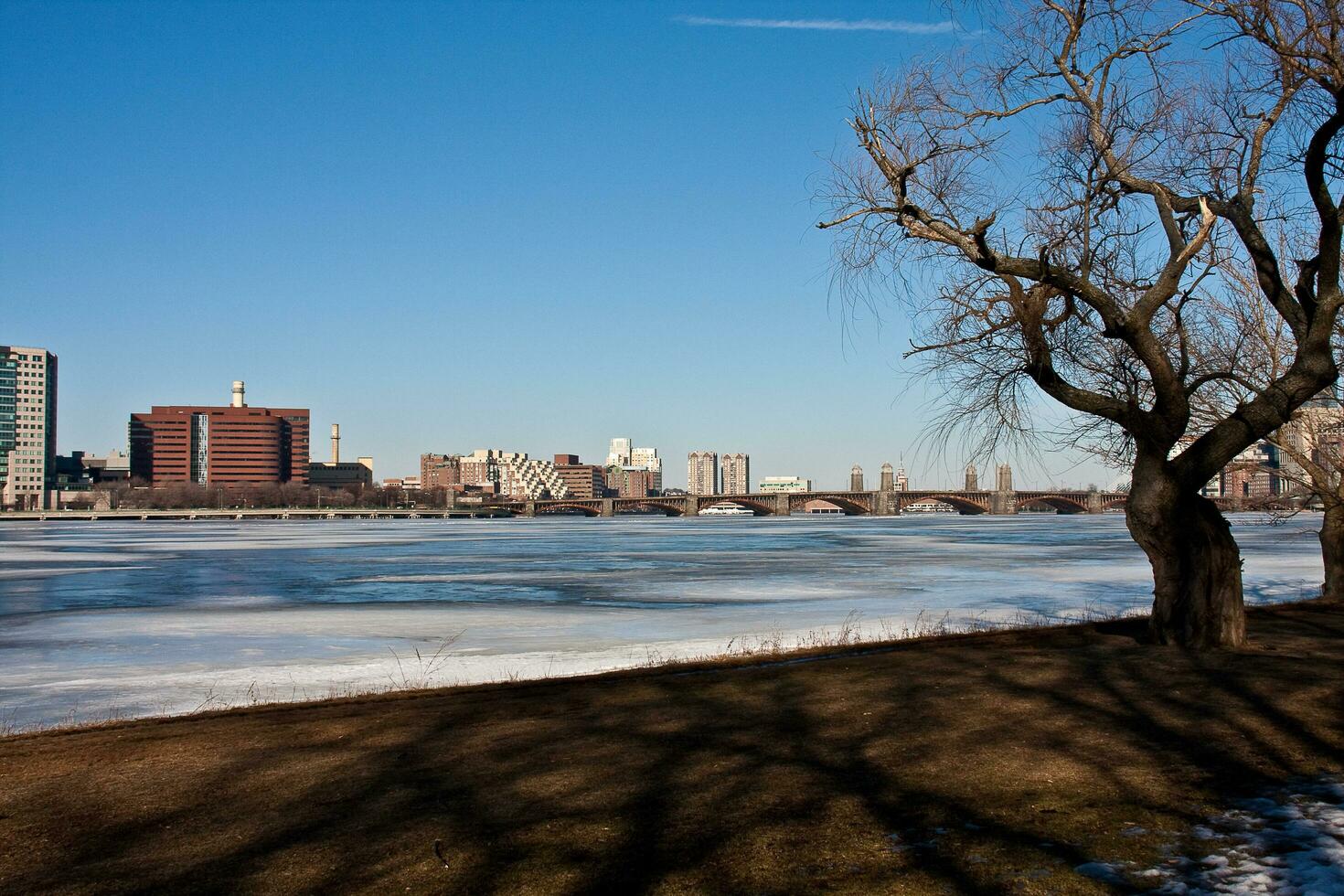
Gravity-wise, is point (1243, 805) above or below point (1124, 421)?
below

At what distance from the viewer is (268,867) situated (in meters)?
5.79

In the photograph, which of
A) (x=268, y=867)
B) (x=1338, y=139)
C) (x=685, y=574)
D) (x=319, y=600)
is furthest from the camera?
(x=685, y=574)

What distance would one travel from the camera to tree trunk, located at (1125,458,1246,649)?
1231cm

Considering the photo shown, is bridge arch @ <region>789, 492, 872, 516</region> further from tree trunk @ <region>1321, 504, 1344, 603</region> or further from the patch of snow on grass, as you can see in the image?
the patch of snow on grass

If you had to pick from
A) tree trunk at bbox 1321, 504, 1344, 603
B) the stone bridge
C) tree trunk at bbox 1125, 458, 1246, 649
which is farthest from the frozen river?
the stone bridge

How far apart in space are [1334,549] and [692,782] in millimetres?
17816

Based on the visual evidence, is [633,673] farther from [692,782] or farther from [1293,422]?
[1293,422]

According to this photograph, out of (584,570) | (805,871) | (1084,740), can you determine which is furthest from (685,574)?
(805,871)

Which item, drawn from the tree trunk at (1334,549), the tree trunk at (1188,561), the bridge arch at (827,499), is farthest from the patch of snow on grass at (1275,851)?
the bridge arch at (827,499)

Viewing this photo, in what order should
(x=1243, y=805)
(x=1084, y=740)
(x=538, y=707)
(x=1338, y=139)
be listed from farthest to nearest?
(x=1338, y=139) → (x=538, y=707) → (x=1084, y=740) → (x=1243, y=805)

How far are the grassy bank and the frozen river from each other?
5035 millimetres

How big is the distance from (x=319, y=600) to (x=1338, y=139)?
86.8 feet

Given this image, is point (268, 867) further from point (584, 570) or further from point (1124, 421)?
point (584, 570)

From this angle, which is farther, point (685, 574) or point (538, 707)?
point (685, 574)
